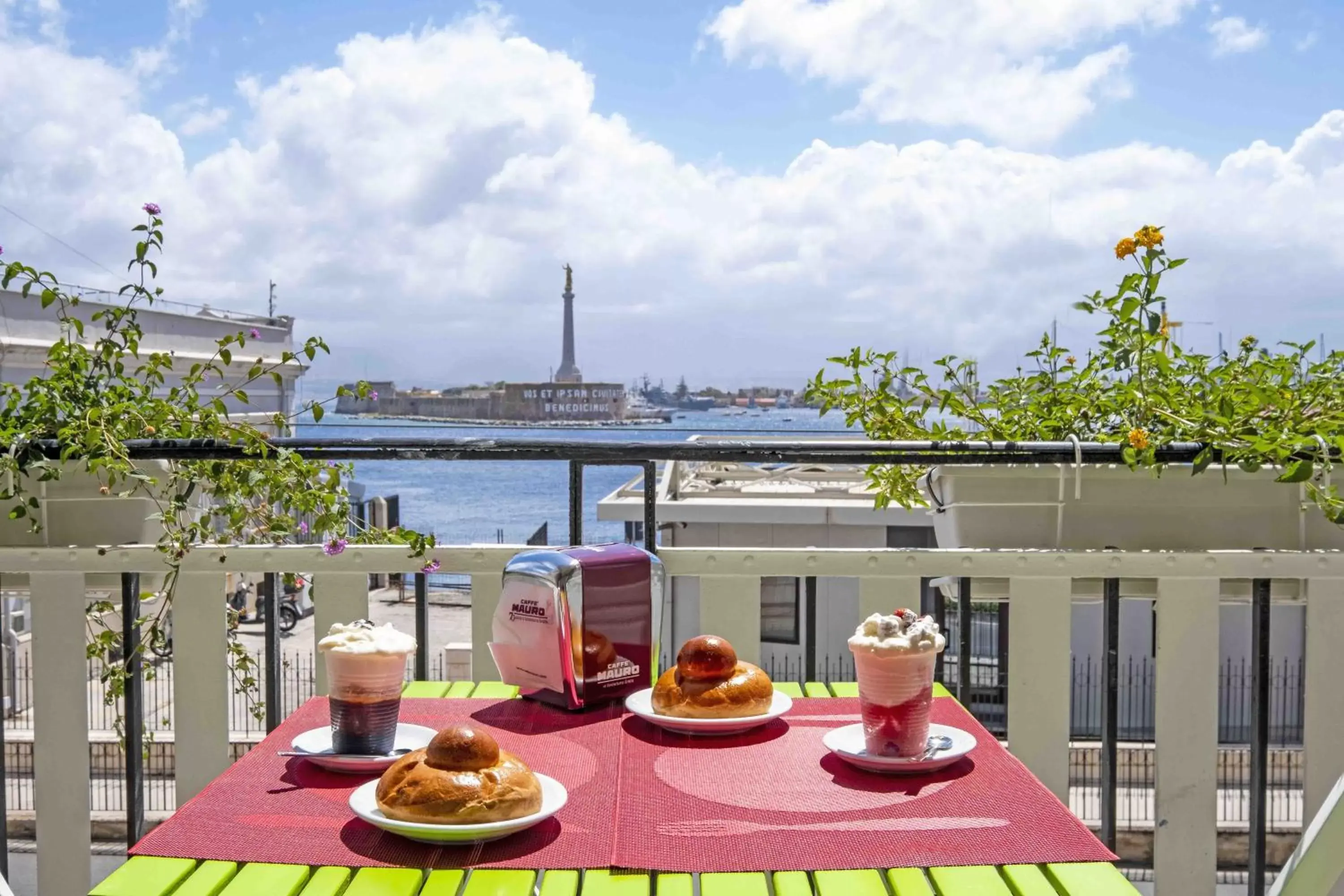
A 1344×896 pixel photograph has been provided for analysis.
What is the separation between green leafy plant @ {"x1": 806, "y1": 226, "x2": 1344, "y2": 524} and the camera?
1897 millimetres

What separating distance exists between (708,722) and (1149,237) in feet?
4.56

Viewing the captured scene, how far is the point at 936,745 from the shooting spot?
1.28 m

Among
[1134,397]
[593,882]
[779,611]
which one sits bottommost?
[779,611]

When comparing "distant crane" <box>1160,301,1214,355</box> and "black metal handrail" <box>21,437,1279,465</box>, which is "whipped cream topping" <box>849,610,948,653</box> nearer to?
"black metal handrail" <box>21,437,1279,465</box>

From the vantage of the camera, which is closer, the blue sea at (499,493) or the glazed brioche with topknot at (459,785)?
the glazed brioche with topknot at (459,785)

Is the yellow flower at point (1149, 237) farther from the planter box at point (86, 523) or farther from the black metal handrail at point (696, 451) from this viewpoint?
the planter box at point (86, 523)

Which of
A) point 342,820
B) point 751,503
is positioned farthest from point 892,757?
point 751,503

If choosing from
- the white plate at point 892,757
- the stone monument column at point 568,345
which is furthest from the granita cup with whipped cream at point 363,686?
the stone monument column at point 568,345

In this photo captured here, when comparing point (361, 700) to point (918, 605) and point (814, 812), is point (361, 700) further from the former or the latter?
point (918, 605)

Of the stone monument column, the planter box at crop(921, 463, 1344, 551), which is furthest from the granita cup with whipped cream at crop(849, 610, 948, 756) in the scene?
the stone monument column

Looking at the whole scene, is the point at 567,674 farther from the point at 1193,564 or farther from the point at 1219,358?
the point at 1219,358

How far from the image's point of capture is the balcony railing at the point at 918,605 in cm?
197

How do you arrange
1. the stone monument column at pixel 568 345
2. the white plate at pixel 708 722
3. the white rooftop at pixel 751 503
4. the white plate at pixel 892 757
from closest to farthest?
the white plate at pixel 892 757 → the white plate at pixel 708 722 → the white rooftop at pixel 751 503 → the stone monument column at pixel 568 345

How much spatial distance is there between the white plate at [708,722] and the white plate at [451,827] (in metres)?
0.30
